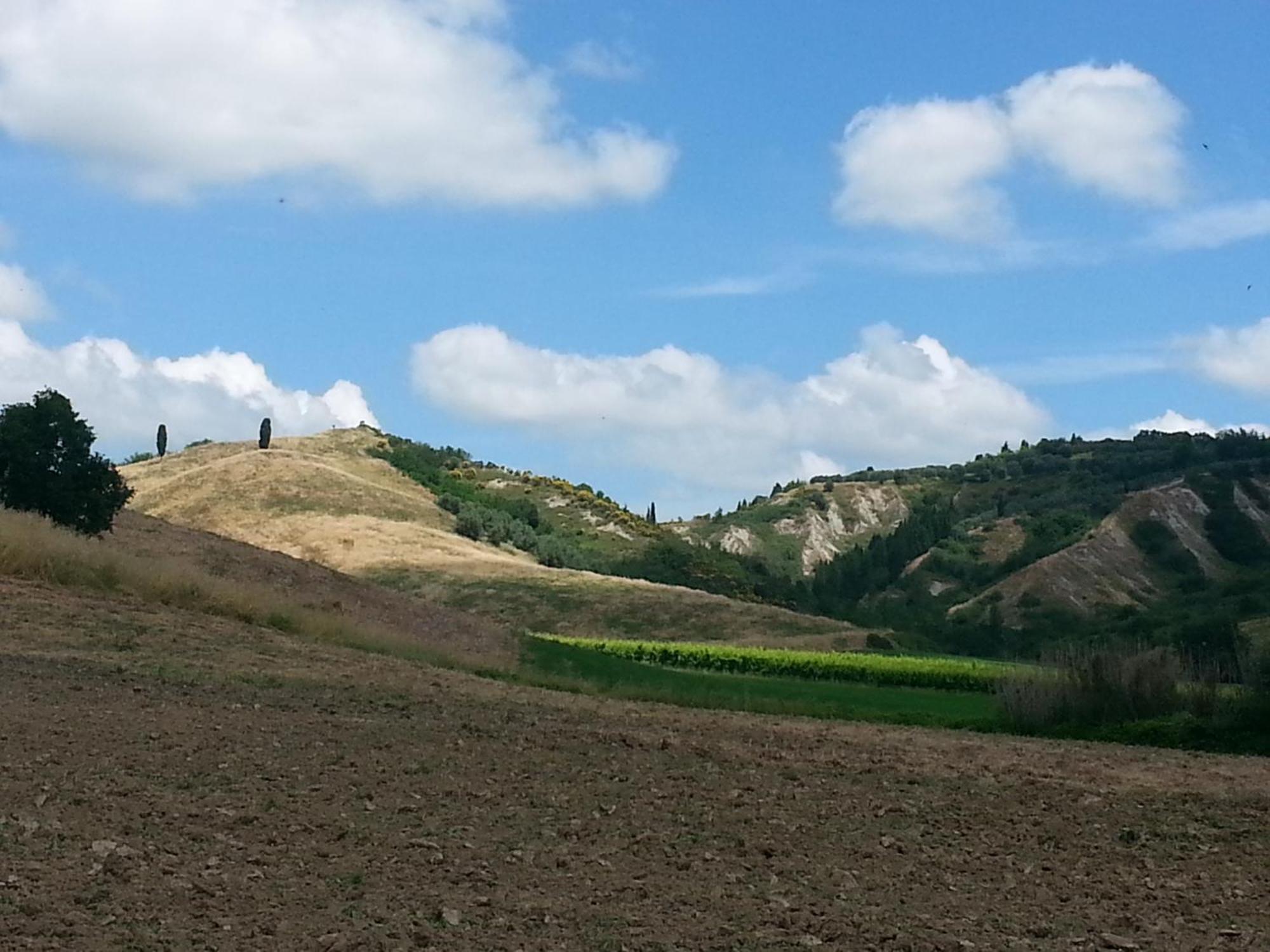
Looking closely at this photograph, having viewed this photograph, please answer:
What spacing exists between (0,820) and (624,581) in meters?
75.0

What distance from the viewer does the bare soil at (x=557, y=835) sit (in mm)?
8016

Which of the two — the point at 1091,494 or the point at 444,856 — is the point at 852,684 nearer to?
the point at 444,856

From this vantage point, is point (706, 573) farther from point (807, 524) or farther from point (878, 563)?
point (807, 524)

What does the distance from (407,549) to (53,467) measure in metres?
50.7

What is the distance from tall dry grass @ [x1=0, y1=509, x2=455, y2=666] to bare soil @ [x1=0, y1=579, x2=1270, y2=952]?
10.2 metres

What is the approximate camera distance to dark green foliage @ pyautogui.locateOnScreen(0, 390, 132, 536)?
35.0 m

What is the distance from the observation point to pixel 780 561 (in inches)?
6462

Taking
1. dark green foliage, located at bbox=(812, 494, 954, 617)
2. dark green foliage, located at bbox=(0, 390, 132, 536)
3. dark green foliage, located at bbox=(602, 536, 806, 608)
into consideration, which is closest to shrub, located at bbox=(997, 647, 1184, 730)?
dark green foliage, located at bbox=(0, 390, 132, 536)

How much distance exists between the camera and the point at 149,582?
28.1 meters

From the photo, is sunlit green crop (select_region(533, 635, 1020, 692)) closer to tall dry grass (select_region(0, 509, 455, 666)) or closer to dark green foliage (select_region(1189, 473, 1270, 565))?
tall dry grass (select_region(0, 509, 455, 666))

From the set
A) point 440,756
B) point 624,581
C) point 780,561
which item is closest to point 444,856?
point 440,756

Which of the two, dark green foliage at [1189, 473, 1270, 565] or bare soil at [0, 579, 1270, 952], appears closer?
bare soil at [0, 579, 1270, 952]

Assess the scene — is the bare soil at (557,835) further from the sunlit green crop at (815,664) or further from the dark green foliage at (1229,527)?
the dark green foliage at (1229,527)

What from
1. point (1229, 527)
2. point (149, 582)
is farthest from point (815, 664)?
point (1229, 527)
